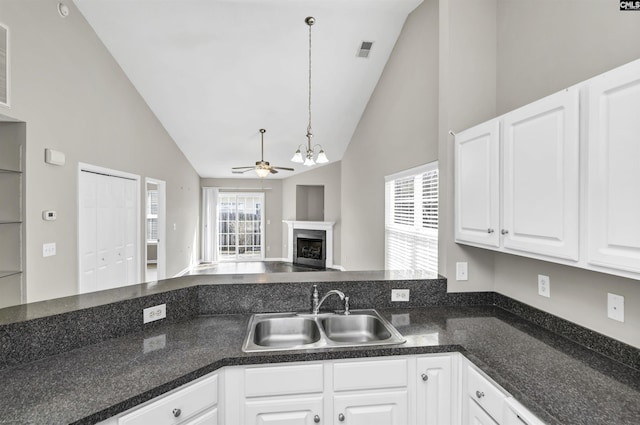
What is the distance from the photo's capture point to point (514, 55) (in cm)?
198

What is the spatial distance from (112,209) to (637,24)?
4964mm

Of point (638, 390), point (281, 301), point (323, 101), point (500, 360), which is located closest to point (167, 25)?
point (323, 101)

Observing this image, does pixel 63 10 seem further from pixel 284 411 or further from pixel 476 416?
pixel 476 416

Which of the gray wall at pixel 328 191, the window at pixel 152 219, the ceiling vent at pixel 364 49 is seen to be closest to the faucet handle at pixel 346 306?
the ceiling vent at pixel 364 49

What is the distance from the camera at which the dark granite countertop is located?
1.01 meters

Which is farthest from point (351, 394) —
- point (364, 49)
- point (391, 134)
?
point (364, 49)

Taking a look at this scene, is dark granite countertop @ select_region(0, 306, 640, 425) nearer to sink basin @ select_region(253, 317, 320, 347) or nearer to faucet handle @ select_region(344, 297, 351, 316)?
sink basin @ select_region(253, 317, 320, 347)

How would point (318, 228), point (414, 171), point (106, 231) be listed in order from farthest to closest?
point (318, 228), point (106, 231), point (414, 171)

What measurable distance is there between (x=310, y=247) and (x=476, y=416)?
6931 millimetres

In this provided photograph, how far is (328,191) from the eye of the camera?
793 cm

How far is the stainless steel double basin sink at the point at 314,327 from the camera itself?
183 centimetres

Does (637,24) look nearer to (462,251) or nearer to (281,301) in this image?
(462,251)

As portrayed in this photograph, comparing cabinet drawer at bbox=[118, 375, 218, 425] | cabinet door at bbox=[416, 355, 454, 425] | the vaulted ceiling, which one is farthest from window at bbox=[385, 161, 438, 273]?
cabinet drawer at bbox=[118, 375, 218, 425]

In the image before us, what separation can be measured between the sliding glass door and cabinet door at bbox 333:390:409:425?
311 inches
